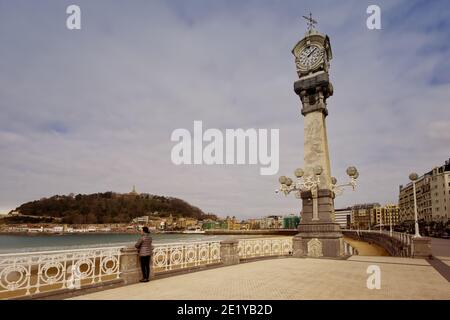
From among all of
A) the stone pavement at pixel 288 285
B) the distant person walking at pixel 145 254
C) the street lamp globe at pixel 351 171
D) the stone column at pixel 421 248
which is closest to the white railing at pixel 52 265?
the distant person walking at pixel 145 254

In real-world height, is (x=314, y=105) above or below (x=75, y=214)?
above

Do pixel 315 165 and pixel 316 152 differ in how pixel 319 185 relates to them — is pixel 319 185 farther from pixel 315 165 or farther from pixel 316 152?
pixel 316 152

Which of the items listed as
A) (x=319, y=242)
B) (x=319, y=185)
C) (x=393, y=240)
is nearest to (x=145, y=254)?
(x=319, y=242)

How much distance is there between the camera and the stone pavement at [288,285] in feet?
22.5

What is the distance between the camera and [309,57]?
59.0ft

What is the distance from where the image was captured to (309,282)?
331 inches

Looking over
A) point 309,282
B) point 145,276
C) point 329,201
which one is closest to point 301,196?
point 329,201

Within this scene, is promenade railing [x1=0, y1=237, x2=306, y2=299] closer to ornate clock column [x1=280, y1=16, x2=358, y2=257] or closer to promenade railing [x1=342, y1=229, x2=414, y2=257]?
ornate clock column [x1=280, y1=16, x2=358, y2=257]

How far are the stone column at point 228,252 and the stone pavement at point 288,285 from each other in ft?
5.17

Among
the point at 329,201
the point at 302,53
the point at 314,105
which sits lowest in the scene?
the point at 329,201

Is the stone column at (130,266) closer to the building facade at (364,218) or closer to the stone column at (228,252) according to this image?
the stone column at (228,252)
